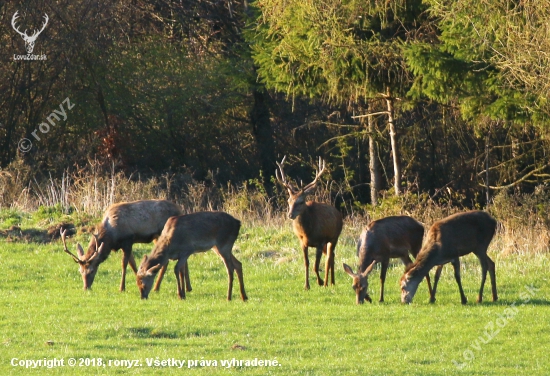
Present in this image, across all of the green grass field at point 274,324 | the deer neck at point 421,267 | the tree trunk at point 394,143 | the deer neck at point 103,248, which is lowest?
the green grass field at point 274,324

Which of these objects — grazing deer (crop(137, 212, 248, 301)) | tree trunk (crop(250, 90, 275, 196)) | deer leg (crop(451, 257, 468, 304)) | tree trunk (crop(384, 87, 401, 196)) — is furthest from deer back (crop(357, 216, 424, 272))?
tree trunk (crop(250, 90, 275, 196))

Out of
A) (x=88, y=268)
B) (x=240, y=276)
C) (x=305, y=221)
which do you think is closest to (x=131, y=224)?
(x=88, y=268)

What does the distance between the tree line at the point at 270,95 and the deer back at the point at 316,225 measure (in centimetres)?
647

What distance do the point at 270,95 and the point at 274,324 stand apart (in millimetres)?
22628

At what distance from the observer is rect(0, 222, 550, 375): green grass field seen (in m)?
9.98

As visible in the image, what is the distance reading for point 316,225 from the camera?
1547 centimetres

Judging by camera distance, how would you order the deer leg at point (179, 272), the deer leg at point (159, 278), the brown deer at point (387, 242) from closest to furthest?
the deer leg at point (179, 272), the brown deer at point (387, 242), the deer leg at point (159, 278)

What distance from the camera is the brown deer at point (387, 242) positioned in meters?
14.0

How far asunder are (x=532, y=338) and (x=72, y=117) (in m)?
22.9

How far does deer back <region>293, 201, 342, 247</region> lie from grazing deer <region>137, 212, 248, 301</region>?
1770 mm

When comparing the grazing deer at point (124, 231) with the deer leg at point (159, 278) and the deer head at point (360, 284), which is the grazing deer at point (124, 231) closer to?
the deer leg at point (159, 278)

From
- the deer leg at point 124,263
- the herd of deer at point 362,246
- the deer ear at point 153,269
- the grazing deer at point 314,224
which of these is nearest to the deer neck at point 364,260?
the herd of deer at point 362,246

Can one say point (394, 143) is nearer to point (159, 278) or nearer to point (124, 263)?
point (124, 263)

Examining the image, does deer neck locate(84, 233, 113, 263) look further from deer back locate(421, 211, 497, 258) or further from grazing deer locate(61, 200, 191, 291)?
deer back locate(421, 211, 497, 258)
